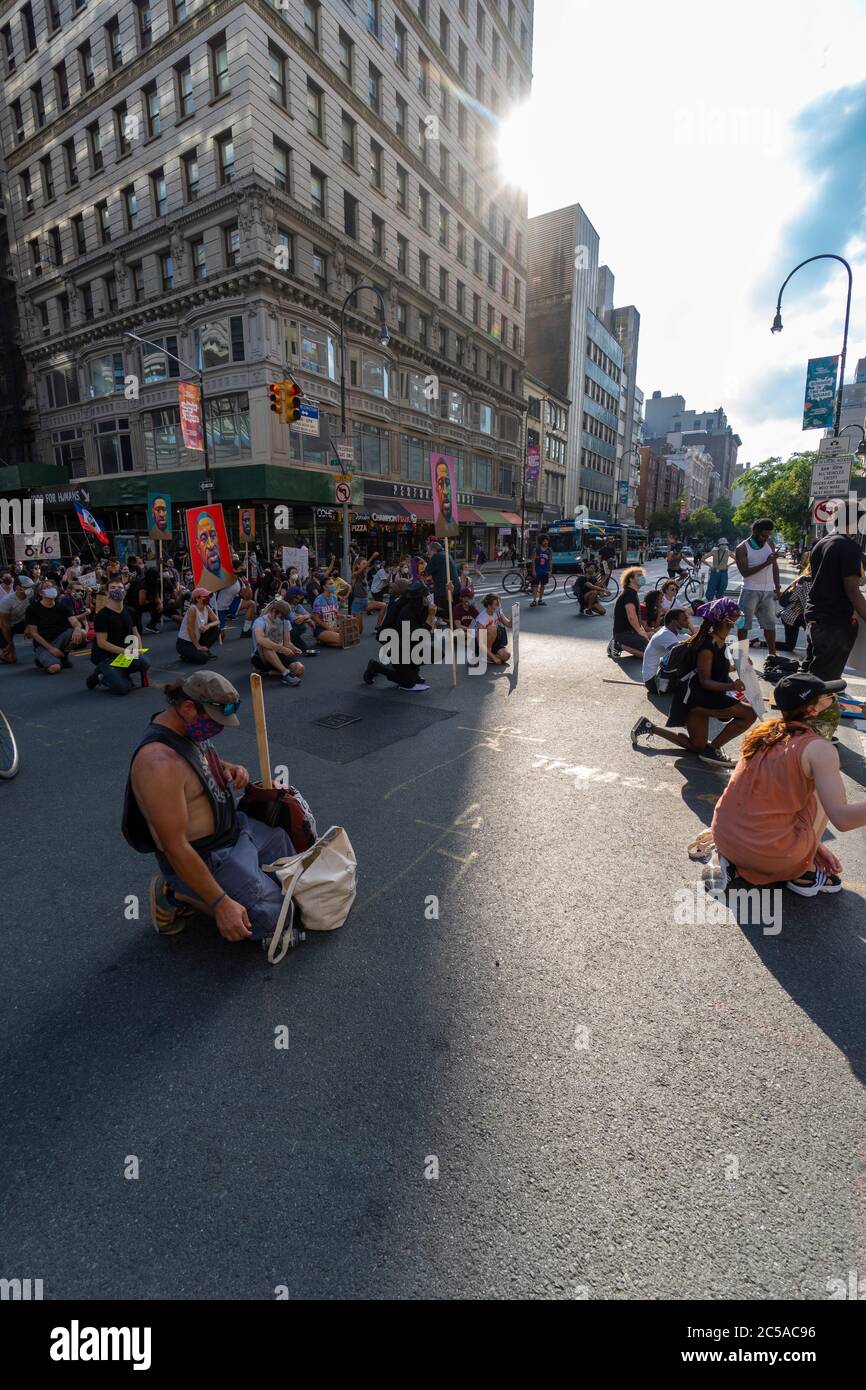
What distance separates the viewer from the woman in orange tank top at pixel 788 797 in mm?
3459

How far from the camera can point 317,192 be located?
27.4 meters

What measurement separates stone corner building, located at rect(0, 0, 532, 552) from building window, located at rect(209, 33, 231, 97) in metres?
0.09

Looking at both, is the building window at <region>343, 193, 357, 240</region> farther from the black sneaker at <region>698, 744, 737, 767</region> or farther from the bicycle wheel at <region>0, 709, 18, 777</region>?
the black sneaker at <region>698, 744, 737, 767</region>

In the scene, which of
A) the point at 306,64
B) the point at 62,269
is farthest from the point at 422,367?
the point at 62,269

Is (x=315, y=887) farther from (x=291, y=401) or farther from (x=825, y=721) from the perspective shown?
(x=291, y=401)

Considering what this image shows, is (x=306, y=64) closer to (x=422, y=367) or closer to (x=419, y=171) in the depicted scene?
(x=419, y=171)

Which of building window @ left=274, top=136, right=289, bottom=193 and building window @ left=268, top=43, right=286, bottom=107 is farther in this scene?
building window @ left=274, top=136, right=289, bottom=193

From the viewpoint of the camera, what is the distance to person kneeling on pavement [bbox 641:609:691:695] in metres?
8.29

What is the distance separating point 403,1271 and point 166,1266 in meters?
0.75

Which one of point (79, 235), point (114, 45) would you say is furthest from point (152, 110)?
point (79, 235)

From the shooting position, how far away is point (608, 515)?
84.4 meters

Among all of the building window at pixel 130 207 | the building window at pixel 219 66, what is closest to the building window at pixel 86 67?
the building window at pixel 130 207

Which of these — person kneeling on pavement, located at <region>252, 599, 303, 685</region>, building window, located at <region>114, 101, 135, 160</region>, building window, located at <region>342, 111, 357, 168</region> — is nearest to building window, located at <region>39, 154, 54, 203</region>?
building window, located at <region>114, 101, 135, 160</region>

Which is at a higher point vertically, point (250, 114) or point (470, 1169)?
point (250, 114)
